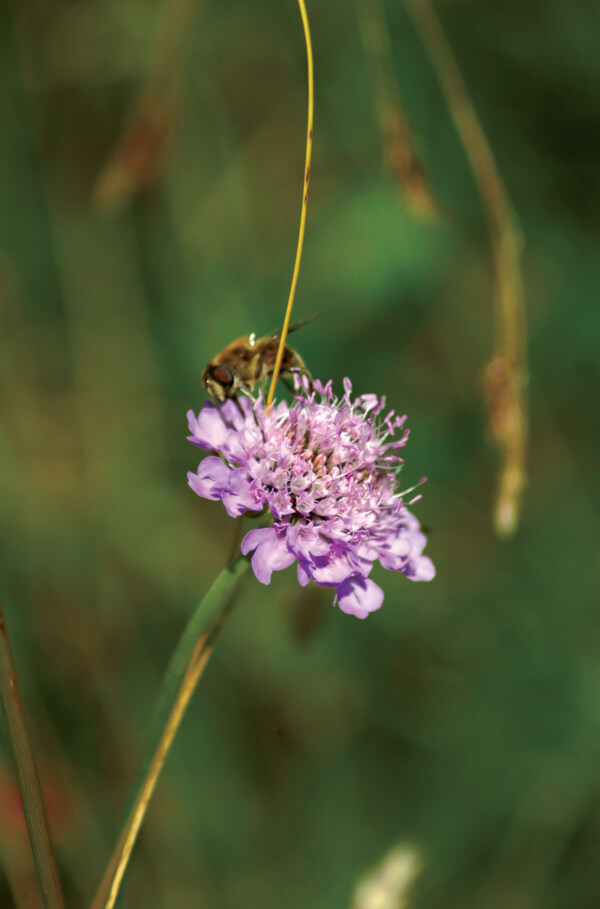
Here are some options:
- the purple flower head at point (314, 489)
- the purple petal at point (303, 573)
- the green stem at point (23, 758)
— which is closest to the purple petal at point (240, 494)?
the purple flower head at point (314, 489)

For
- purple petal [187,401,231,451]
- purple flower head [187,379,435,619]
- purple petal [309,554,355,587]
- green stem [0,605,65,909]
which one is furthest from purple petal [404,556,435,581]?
green stem [0,605,65,909]

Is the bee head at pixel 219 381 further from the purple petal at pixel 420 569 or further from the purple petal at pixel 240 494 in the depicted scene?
the purple petal at pixel 420 569

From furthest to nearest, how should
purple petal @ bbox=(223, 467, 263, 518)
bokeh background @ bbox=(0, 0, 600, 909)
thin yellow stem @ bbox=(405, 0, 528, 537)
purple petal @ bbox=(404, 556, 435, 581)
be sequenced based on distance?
1. bokeh background @ bbox=(0, 0, 600, 909)
2. thin yellow stem @ bbox=(405, 0, 528, 537)
3. purple petal @ bbox=(404, 556, 435, 581)
4. purple petal @ bbox=(223, 467, 263, 518)

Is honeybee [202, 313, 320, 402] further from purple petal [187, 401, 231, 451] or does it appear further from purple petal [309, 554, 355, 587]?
purple petal [309, 554, 355, 587]

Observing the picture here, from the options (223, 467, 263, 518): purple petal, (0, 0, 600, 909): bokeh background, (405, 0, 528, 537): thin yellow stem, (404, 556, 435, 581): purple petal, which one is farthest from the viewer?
(0, 0, 600, 909): bokeh background

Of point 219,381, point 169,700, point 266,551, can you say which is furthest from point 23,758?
point 219,381

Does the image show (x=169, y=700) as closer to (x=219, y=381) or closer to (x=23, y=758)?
(x=23, y=758)

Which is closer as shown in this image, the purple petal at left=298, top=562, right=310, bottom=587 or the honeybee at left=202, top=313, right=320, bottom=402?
the purple petal at left=298, top=562, right=310, bottom=587

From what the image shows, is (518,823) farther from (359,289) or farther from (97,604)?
(359,289)
